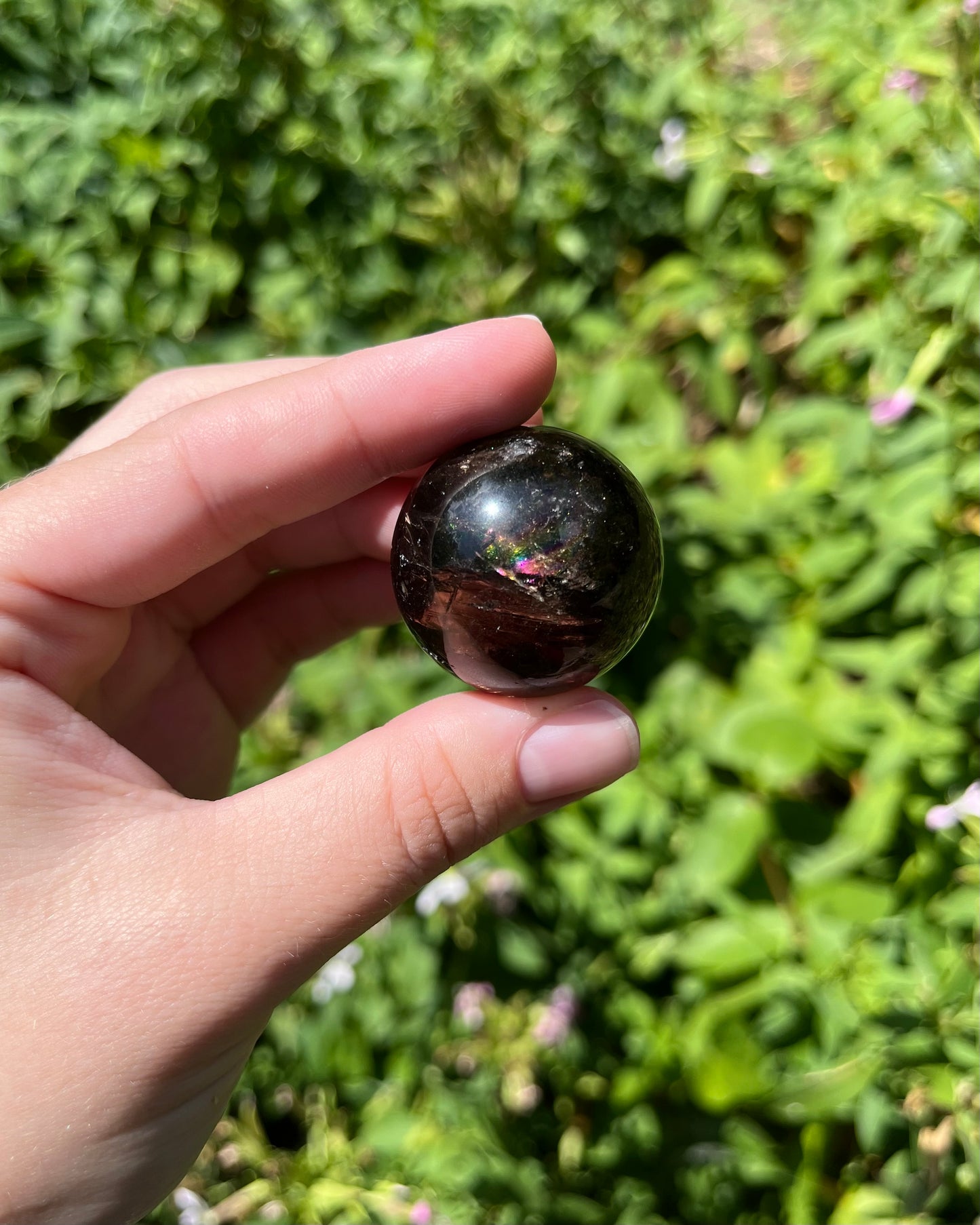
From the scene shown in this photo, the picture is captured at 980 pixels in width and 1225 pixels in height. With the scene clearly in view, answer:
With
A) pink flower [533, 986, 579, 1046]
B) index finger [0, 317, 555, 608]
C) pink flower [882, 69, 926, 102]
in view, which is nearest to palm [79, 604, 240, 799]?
index finger [0, 317, 555, 608]

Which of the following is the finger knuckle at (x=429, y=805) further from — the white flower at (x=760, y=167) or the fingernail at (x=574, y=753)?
the white flower at (x=760, y=167)

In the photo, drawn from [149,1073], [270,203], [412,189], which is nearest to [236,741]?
[149,1073]

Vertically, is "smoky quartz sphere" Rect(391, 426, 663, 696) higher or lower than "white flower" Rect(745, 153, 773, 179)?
higher

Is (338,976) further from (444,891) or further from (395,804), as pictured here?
(395,804)

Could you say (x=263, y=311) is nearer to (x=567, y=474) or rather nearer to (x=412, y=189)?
(x=412, y=189)

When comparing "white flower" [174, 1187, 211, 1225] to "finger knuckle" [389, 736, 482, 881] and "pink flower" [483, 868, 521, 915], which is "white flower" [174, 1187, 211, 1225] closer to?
"pink flower" [483, 868, 521, 915]

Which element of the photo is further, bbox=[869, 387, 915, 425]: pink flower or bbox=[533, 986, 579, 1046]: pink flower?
bbox=[533, 986, 579, 1046]: pink flower

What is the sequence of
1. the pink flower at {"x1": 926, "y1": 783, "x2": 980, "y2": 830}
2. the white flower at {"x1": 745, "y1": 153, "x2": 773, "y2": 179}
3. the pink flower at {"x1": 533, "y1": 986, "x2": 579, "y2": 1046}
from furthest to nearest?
the white flower at {"x1": 745, "y1": 153, "x2": 773, "y2": 179} < the pink flower at {"x1": 533, "y1": 986, "x2": 579, "y2": 1046} < the pink flower at {"x1": 926, "y1": 783, "x2": 980, "y2": 830}

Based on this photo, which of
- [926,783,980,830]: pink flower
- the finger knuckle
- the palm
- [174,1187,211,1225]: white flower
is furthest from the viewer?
[174,1187,211,1225]: white flower
